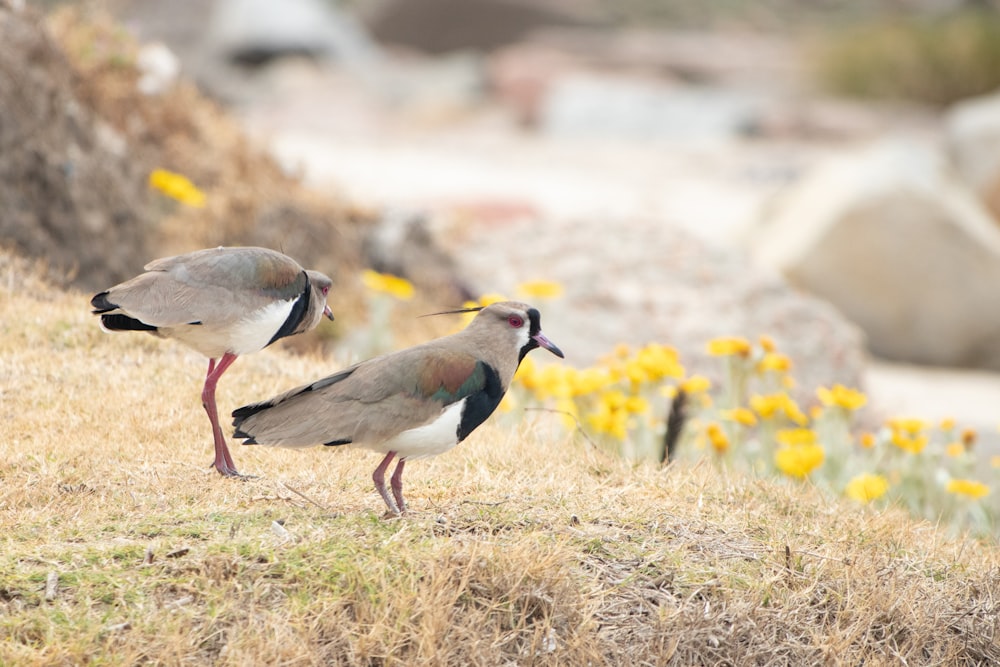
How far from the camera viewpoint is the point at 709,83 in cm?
2588

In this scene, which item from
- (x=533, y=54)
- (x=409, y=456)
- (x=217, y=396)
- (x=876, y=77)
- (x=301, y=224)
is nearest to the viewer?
(x=409, y=456)

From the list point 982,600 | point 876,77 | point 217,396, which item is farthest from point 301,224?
point 876,77

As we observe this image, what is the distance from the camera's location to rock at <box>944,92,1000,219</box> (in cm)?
1312

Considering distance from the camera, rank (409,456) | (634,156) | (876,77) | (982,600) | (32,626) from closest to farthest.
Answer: (32,626)
(409,456)
(982,600)
(634,156)
(876,77)

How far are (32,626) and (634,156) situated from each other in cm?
1575

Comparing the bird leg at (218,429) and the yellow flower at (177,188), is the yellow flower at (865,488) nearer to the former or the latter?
the bird leg at (218,429)

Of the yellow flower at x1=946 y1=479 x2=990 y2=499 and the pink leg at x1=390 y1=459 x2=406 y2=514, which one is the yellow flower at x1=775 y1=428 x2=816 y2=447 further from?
the pink leg at x1=390 y1=459 x2=406 y2=514

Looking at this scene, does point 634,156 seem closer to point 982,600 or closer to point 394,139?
point 394,139

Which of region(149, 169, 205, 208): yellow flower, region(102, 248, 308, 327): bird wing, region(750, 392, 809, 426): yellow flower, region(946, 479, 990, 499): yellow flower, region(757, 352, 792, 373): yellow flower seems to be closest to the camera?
region(102, 248, 308, 327): bird wing

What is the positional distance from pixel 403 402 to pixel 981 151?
11.2m

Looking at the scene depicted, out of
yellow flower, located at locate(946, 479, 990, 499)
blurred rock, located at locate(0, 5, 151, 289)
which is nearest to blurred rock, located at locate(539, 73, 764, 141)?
blurred rock, located at locate(0, 5, 151, 289)

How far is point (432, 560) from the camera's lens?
369cm

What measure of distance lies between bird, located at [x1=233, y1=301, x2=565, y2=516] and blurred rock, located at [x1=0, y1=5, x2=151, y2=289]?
→ 126 inches

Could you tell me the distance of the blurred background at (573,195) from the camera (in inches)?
303
